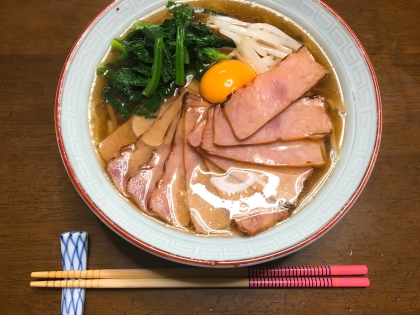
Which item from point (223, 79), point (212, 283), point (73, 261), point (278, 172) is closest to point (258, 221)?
point (278, 172)

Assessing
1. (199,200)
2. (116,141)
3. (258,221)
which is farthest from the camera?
(116,141)

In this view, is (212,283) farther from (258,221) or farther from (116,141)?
(116,141)

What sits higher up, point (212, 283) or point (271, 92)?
point (271, 92)

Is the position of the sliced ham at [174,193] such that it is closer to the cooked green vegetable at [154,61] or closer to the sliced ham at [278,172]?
the sliced ham at [278,172]

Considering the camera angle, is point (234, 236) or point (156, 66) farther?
point (156, 66)

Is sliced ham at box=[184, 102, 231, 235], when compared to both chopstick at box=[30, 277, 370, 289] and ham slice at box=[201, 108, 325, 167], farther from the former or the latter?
chopstick at box=[30, 277, 370, 289]

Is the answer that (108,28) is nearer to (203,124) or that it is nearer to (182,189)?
(203,124)

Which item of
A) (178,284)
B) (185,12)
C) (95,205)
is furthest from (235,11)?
(178,284)

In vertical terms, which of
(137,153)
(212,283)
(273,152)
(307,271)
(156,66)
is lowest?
(307,271)
